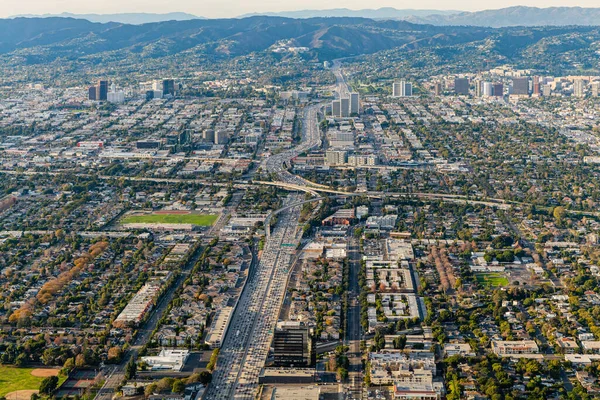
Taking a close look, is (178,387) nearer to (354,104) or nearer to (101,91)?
(354,104)

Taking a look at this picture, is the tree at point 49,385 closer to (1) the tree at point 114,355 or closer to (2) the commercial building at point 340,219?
(1) the tree at point 114,355

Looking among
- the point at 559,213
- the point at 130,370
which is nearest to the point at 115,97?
the point at 559,213

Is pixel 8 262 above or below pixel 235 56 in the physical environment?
below

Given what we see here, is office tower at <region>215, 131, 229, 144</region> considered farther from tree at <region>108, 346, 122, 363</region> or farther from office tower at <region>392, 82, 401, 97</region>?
tree at <region>108, 346, 122, 363</region>

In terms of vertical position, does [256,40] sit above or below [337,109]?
above

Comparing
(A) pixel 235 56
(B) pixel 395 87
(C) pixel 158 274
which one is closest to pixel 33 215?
(C) pixel 158 274

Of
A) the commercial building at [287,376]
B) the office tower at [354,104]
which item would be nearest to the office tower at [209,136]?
the office tower at [354,104]

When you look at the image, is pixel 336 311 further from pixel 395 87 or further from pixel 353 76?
pixel 353 76
